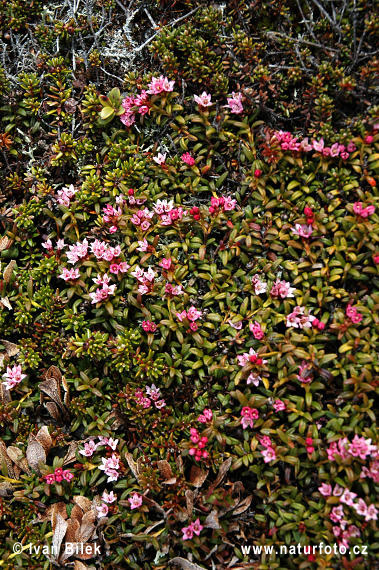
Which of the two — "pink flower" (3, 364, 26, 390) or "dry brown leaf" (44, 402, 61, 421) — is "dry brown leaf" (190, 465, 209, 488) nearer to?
"dry brown leaf" (44, 402, 61, 421)

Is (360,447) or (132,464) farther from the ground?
(360,447)

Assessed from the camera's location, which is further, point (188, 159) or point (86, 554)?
point (188, 159)

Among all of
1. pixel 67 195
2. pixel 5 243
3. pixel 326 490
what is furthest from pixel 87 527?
pixel 67 195

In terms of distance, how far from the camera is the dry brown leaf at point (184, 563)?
2771 millimetres

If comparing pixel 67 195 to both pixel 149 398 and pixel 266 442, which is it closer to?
pixel 149 398

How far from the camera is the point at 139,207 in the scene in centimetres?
351

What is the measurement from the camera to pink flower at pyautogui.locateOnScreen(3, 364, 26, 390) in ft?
10.6

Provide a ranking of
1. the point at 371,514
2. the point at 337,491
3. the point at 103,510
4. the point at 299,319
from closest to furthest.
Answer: the point at 371,514
the point at 337,491
the point at 103,510
the point at 299,319

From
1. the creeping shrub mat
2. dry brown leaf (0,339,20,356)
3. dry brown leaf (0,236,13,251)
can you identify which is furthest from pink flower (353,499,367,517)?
dry brown leaf (0,236,13,251)

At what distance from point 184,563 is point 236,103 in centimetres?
314

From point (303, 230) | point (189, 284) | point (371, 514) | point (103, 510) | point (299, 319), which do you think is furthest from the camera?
point (189, 284)

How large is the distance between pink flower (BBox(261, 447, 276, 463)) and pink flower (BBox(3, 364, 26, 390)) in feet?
5.63

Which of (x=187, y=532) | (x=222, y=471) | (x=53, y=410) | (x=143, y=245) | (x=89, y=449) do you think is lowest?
(x=187, y=532)

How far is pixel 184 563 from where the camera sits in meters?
2.79
